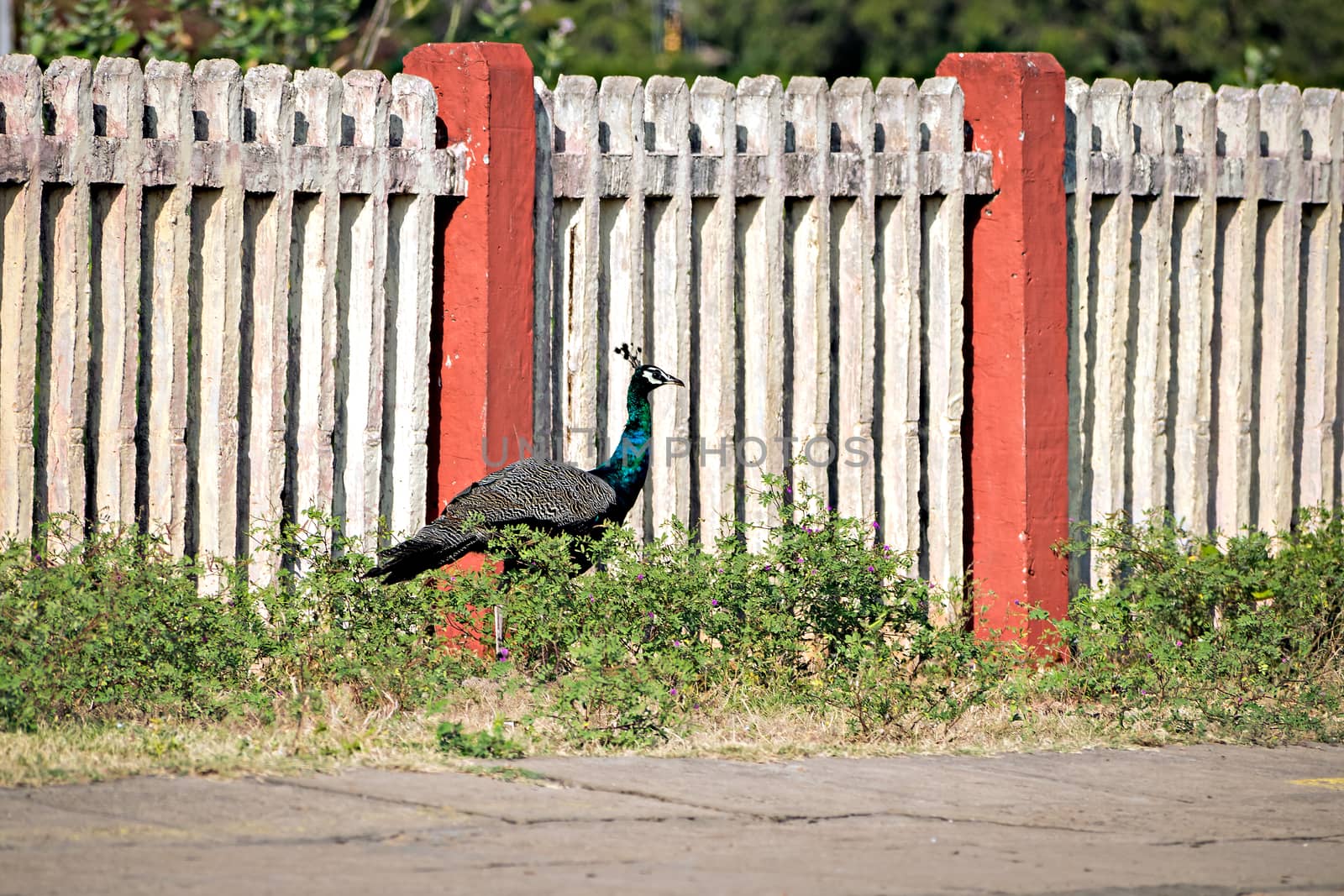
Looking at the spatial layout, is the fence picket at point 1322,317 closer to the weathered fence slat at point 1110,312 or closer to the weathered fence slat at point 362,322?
the weathered fence slat at point 1110,312

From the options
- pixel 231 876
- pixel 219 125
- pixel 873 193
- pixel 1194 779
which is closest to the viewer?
pixel 231 876

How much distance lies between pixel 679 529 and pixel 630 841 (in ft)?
7.77

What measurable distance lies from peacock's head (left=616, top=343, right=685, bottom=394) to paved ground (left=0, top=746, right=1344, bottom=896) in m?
1.97

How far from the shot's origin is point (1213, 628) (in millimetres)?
8312

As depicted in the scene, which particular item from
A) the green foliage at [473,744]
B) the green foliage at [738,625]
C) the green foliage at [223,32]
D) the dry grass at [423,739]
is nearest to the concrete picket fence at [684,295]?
the green foliage at [738,625]

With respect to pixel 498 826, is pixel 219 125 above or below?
above

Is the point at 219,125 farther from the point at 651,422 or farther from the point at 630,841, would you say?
the point at 630,841

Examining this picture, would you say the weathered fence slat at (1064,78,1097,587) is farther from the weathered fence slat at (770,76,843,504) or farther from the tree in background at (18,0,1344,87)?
the tree in background at (18,0,1344,87)

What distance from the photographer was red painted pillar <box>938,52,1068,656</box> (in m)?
8.37

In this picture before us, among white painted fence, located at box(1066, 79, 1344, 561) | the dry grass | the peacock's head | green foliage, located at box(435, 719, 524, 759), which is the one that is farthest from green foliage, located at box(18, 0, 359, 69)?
green foliage, located at box(435, 719, 524, 759)

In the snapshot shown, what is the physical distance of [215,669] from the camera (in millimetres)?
6621

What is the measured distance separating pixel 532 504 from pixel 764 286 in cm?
155

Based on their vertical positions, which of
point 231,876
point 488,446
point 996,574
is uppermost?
point 488,446

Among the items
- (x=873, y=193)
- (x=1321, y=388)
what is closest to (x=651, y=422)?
(x=873, y=193)
